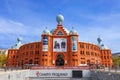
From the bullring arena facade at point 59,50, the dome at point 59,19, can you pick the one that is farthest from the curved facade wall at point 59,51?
the dome at point 59,19

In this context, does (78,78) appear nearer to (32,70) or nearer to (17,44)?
(32,70)

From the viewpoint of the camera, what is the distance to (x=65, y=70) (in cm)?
5575

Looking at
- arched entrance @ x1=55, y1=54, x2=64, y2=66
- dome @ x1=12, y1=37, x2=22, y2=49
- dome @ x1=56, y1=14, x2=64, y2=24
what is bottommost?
arched entrance @ x1=55, y1=54, x2=64, y2=66

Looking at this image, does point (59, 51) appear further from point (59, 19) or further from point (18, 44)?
point (18, 44)

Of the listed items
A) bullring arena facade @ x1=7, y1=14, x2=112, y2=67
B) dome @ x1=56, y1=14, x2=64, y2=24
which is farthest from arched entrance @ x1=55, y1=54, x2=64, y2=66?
dome @ x1=56, y1=14, x2=64, y2=24

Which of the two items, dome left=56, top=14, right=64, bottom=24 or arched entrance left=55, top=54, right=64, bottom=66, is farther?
dome left=56, top=14, right=64, bottom=24

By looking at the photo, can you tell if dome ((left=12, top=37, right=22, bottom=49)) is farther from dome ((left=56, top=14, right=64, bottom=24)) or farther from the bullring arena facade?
dome ((left=56, top=14, right=64, bottom=24))

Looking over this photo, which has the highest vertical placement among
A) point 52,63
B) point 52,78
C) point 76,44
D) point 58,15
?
point 58,15

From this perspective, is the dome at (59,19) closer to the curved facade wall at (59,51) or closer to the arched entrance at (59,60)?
the curved facade wall at (59,51)

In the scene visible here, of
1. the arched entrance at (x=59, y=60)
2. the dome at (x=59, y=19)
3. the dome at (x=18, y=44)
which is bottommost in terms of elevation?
the arched entrance at (x=59, y=60)

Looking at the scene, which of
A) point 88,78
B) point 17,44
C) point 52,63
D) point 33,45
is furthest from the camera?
point 17,44

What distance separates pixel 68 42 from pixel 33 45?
16123mm

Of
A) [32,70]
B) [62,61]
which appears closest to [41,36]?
[62,61]

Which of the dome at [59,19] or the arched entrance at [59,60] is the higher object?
the dome at [59,19]
